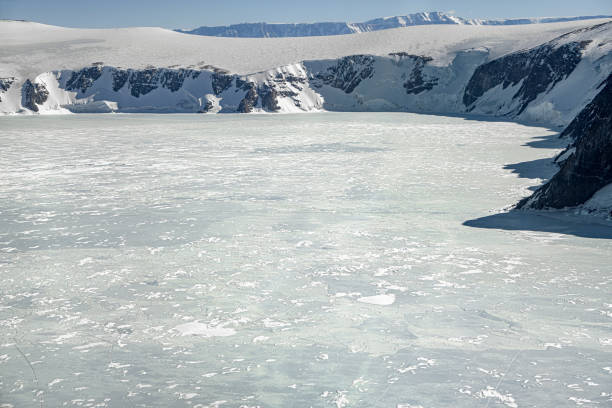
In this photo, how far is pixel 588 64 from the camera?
54.9 m

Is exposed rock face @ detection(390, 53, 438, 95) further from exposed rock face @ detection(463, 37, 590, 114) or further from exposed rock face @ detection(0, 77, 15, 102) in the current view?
exposed rock face @ detection(0, 77, 15, 102)

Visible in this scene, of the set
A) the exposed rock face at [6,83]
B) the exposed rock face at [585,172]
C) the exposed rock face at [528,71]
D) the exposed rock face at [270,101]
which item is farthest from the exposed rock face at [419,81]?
the exposed rock face at [585,172]

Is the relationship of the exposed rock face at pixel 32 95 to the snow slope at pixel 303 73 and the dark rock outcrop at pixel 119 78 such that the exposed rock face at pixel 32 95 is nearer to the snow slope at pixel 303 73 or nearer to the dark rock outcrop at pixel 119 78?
the snow slope at pixel 303 73

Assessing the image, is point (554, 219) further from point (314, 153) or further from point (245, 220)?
point (314, 153)


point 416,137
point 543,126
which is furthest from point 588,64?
point 416,137

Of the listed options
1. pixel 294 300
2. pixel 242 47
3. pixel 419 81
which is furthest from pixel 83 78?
pixel 294 300

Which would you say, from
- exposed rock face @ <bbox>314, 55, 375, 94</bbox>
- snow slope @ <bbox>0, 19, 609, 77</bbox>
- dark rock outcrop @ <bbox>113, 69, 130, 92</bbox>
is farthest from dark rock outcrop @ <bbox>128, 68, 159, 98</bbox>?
exposed rock face @ <bbox>314, 55, 375, 94</bbox>

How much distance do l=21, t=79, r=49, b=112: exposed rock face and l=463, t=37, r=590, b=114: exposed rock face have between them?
51480 mm

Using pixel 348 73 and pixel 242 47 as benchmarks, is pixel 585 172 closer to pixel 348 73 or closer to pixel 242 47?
pixel 348 73

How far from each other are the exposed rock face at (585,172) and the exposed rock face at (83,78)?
78.8 m

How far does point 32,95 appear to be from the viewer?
7962 cm

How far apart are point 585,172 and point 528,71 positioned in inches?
2128

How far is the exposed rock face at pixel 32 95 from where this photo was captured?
78875 millimetres

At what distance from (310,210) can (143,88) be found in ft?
240
